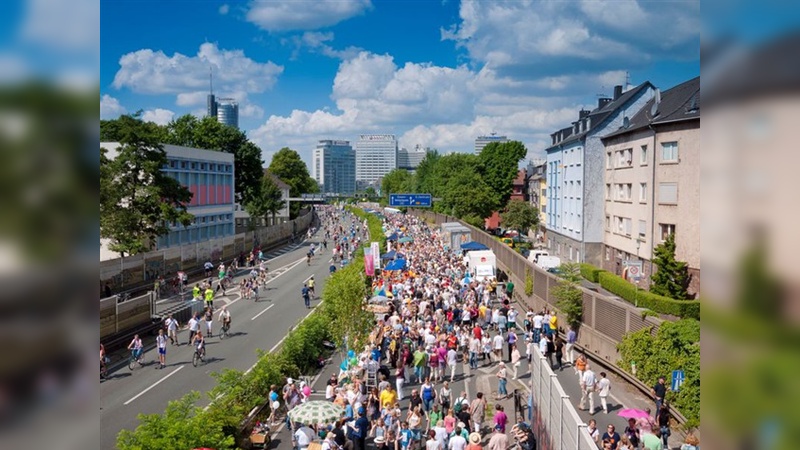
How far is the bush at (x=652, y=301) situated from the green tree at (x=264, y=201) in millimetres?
65311

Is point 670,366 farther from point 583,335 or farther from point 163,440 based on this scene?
point 163,440

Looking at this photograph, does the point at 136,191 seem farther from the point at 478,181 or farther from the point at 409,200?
the point at 409,200

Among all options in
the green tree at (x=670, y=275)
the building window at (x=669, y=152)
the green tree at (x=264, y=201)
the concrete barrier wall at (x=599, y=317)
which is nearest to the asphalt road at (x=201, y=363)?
the concrete barrier wall at (x=599, y=317)

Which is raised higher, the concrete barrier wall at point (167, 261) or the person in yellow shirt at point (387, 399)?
the concrete barrier wall at point (167, 261)

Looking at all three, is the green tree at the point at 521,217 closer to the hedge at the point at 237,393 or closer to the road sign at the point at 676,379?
the hedge at the point at 237,393

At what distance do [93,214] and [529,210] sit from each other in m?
96.4

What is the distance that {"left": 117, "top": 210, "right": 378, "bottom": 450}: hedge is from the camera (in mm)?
15867

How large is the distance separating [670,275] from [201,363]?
27.3 m

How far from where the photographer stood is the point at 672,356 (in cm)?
2278

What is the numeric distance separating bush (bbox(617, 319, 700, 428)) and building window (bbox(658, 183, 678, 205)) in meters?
21.8

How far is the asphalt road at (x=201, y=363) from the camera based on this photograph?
25.8 metres

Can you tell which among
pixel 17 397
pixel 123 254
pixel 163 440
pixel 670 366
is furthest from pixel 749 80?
pixel 123 254

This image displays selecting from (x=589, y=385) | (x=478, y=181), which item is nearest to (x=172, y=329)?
(x=589, y=385)

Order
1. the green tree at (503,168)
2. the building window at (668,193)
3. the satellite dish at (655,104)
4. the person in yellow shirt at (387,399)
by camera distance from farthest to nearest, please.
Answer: the green tree at (503,168)
the satellite dish at (655,104)
the building window at (668,193)
the person in yellow shirt at (387,399)
